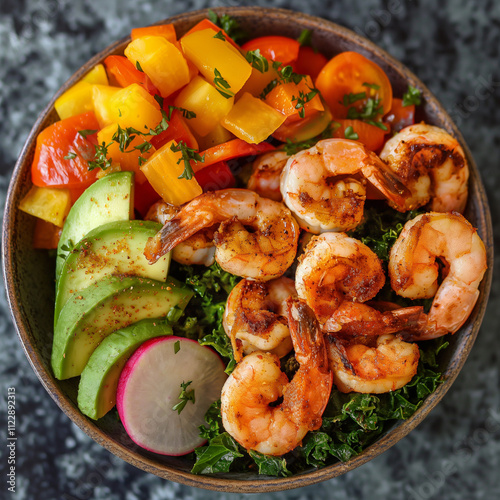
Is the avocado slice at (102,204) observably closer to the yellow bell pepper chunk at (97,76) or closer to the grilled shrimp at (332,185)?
the yellow bell pepper chunk at (97,76)

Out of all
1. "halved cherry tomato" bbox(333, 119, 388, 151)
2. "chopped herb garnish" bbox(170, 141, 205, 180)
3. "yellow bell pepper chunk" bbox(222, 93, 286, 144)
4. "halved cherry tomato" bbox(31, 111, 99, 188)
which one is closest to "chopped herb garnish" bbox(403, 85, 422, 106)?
"halved cherry tomato" bbox(333, 119, 388, 151)

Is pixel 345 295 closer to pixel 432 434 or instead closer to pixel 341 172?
pixel 341 172

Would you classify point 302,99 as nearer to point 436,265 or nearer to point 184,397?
point 436,265

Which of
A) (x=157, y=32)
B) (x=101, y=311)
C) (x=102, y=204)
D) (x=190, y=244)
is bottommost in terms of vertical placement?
(x=101, y=311)

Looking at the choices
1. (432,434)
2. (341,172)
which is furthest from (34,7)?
(432,434)

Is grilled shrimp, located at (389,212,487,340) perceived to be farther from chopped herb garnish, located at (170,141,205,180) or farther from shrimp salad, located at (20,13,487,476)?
chopped herb garnish, located at (170,141,205,180)

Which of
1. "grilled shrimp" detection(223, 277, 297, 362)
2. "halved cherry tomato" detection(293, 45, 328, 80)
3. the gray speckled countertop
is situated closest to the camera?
"grilled shrimp" detection(223, 277, 297, 362)

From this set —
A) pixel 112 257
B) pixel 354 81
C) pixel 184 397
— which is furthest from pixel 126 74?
pixel 184 397
